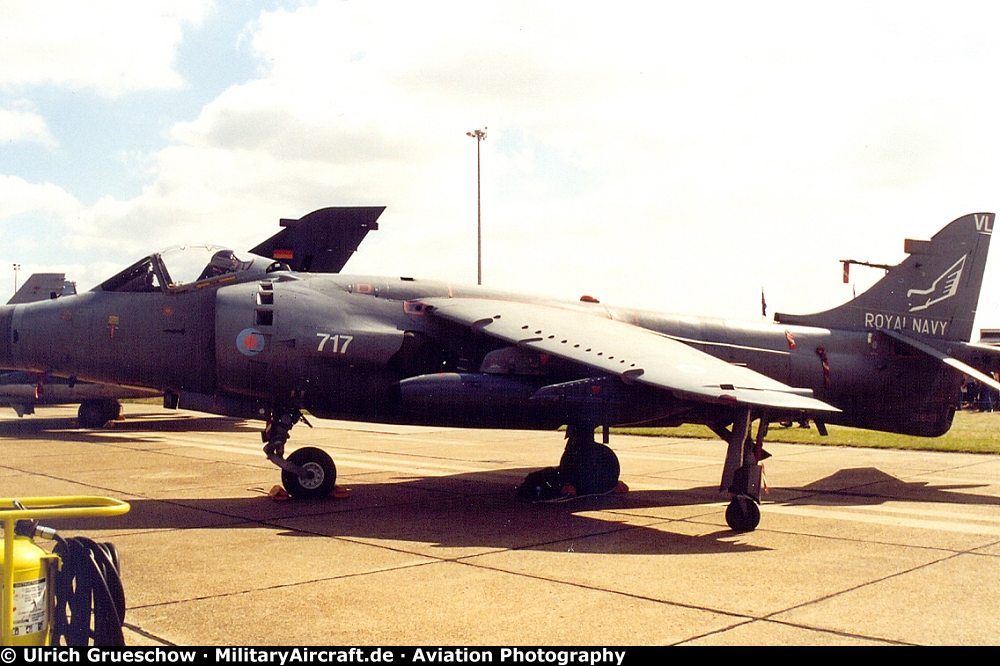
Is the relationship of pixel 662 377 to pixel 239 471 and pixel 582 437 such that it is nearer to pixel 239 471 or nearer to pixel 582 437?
pixel 582 437

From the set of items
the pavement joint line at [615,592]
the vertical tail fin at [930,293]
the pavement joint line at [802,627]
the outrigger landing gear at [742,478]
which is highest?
the vertical tail fin at [930,293]

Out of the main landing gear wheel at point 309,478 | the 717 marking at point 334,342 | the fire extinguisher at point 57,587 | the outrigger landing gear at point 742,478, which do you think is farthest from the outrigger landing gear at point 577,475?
the fire extinguisher at point 57,587

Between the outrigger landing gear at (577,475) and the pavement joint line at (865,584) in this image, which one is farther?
the outrigger landing gear at (577,475)

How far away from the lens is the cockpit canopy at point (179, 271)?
1080 centimetres

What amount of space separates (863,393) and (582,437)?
4.76 m

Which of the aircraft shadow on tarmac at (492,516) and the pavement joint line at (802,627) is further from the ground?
the pavement joint line at (802,627)

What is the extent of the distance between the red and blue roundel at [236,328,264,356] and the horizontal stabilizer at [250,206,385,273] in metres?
1.95

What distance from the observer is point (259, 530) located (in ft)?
27.9

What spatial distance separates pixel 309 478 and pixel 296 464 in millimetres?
249

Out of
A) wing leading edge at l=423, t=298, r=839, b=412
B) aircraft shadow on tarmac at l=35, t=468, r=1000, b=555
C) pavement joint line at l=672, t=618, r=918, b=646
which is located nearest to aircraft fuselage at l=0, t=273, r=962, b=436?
wing leading edge at l=423, t=298, r=839, b=412

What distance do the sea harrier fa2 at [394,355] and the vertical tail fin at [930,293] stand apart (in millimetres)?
858

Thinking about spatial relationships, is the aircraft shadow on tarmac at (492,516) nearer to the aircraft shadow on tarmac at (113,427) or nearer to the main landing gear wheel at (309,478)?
the main landing gear wheel at (309,478)

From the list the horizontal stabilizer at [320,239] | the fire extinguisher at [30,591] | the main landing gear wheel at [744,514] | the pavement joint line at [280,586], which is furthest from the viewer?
the horizontal stabilizer at [320,239]

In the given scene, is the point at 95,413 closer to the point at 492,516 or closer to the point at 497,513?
the point at 497,513
